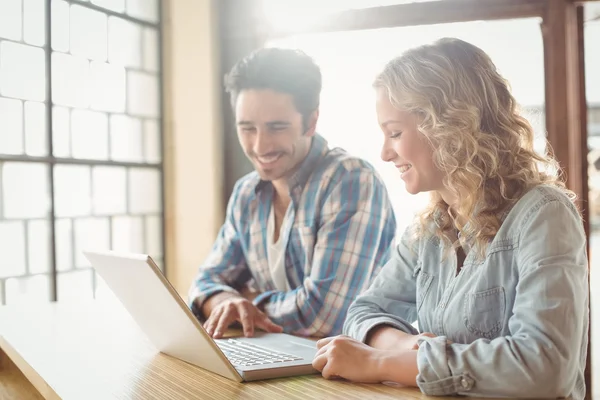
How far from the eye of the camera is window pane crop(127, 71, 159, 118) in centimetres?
362

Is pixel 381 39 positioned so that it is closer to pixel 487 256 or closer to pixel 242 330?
pixel 242 330

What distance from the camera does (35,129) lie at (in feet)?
10.3

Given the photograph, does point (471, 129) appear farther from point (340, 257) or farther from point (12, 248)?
point (12, 248)

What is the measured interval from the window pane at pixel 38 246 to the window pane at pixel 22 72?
62 cm

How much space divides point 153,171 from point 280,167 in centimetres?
180

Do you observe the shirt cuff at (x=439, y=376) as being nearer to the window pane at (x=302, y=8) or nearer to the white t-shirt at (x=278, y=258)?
the white t-shirt at (x=278, y=258)

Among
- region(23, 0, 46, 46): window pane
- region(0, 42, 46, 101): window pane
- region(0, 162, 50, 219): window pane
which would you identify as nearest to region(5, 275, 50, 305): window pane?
region(0, 162, 50, 219): window pane

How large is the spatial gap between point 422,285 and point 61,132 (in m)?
2.39

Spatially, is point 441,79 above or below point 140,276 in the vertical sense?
above

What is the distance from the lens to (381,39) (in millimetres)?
3129

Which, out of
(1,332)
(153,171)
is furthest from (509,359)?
(153,171)

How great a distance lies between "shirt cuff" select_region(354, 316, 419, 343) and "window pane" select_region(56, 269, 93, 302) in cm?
223

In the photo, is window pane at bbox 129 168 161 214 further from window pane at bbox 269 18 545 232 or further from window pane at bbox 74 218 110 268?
window pane at bbox 269 18 545 232

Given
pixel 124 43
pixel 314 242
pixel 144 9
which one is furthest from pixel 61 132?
pixel 314 242
